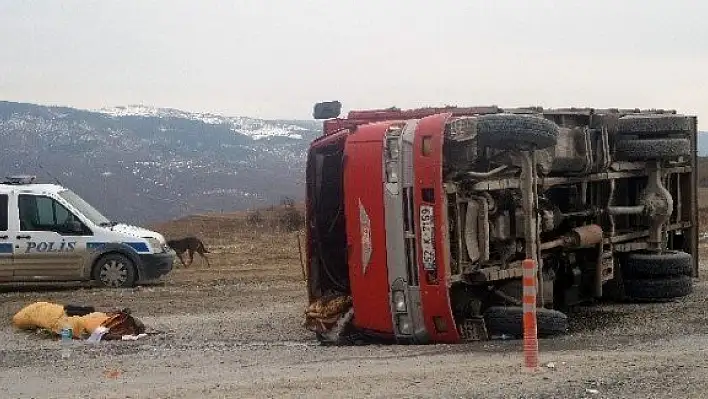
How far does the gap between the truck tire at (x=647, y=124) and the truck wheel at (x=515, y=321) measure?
106 inches

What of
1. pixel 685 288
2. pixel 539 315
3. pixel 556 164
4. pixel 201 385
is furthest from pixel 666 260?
pixel 201 385

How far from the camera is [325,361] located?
8.34 metres

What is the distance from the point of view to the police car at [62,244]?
1529 cm

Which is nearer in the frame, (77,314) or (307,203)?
(307,203)

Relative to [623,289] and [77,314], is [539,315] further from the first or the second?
[77,314]

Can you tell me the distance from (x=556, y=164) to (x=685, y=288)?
98.1 inches

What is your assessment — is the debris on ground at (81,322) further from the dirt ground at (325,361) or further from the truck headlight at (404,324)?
the truck headlight at (404,324)

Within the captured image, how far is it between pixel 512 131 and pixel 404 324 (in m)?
1.87

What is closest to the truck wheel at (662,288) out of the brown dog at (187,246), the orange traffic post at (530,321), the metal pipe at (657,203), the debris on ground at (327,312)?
the metal pipe at (657,203)

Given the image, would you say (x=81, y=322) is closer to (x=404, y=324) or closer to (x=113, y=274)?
(x=404, y=324)

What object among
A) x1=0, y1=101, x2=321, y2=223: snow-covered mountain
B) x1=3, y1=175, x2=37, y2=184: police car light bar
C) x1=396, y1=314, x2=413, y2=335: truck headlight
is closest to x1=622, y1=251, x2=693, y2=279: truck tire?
x1=396, y1=314, x2=413, y2=335: truck headlight

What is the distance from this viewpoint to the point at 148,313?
1273 cm

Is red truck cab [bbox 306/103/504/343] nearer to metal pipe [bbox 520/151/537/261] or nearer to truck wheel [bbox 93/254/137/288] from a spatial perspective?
metal pipe [bbox 520/151/537/261]

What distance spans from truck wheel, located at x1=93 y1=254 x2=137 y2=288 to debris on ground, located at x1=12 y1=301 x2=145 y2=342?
4.20m
